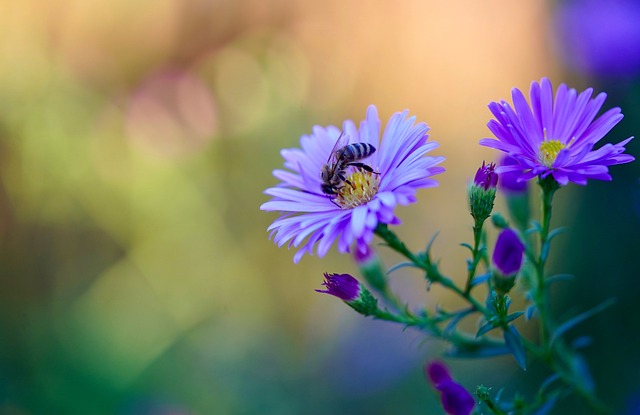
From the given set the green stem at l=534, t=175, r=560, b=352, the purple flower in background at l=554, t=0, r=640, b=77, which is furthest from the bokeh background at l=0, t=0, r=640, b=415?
the green stem at l=534, t=175, r=560, b=352

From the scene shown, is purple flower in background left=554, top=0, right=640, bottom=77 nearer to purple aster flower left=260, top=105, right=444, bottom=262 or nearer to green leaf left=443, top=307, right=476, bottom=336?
purple aster flower left=260, top=105, right=444, bottom=262

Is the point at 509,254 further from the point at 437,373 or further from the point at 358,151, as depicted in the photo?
the point at 358,151

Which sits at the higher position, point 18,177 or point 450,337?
point 18,177

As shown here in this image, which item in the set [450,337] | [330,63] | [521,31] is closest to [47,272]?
[330,63]

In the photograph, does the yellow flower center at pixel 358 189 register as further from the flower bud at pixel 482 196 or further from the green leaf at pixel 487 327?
the green leaf at pixel 487 327

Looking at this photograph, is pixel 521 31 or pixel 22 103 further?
pixel 521 31

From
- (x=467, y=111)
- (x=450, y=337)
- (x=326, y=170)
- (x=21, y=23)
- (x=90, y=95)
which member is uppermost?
(x=21, y=23)

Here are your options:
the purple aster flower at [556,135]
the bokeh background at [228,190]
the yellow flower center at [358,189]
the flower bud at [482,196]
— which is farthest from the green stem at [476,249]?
the bokeh background at [228,190]

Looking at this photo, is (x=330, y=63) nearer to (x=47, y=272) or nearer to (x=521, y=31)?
(x=521, y=31)

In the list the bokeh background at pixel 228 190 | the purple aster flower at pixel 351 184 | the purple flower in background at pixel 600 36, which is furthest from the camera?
the bokeh background at pixel 228 190
